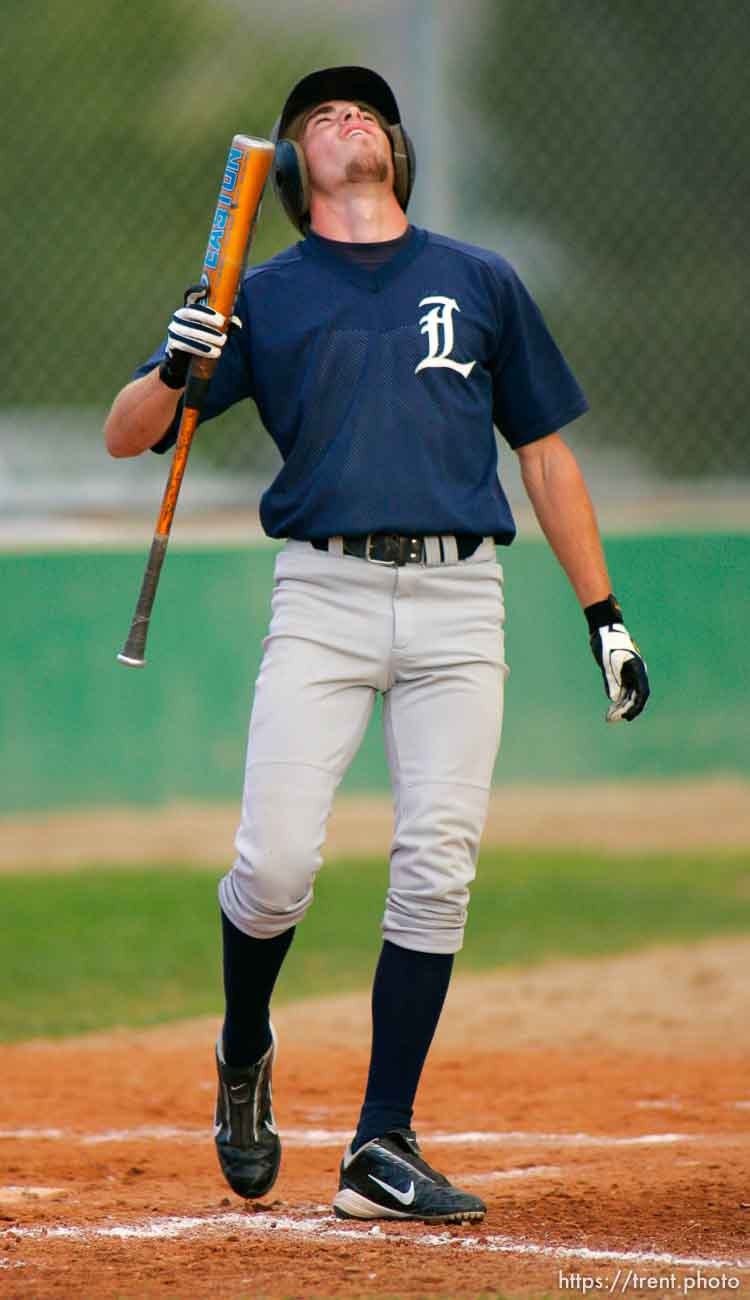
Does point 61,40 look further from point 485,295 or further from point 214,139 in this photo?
point 485,295

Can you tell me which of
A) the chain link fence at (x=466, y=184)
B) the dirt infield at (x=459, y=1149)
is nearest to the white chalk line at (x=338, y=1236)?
the dirt infield at (x=459, y=1149)

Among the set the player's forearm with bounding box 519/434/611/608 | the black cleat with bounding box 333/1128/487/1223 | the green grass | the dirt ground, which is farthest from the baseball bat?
the green grass

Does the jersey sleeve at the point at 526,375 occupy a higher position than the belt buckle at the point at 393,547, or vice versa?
the jersey sleeve at the point at 526,375

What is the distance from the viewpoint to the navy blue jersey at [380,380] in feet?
10.6

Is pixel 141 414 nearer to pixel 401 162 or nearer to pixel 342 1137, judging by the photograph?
pixel 401 162

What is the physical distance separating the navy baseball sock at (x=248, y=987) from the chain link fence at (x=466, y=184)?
3644 mm

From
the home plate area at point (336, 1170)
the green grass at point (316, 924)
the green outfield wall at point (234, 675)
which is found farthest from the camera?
the green outfield wall at point (234, 675)

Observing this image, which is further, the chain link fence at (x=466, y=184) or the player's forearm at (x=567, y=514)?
the chain link fence at (x=466, y=184)

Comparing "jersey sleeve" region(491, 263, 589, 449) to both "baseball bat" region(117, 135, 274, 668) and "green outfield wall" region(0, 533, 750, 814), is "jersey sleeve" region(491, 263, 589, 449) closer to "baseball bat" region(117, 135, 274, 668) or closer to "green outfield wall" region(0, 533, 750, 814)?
"baseball bat" region(117, 135, 274, 668)

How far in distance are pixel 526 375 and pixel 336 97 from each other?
2.05 feet

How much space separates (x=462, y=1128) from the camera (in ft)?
14.5

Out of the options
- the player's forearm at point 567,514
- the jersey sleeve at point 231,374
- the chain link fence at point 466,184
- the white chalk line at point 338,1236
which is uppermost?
the chain link fence at point 466,184

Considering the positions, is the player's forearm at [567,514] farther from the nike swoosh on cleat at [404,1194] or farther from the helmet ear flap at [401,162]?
the nike swoosh on cleat at [404,1194]

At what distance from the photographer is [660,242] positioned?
7.20 metres
